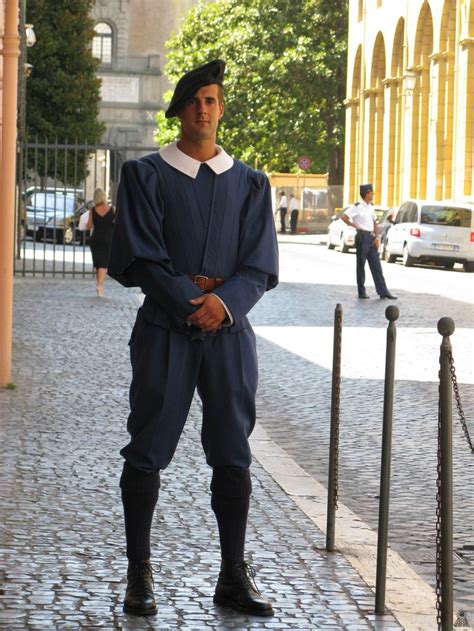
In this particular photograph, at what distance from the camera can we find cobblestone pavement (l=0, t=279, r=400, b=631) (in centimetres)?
541

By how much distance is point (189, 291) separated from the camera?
5.47 meters

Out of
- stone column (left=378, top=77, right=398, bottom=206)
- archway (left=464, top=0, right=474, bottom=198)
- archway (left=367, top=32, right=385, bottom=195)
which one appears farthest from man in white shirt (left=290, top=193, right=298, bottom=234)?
archway (left=464, top=0, right=474, bottom=198)

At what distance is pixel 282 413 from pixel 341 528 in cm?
463

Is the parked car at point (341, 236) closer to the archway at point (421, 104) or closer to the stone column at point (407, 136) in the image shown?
the archway at point (421, 104)

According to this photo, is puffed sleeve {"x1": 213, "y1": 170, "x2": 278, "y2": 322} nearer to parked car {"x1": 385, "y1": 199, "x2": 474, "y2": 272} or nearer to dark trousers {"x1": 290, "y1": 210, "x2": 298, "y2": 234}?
parked car {"x1": 385, "y1": 199, "x2": 474, "y2": 272}

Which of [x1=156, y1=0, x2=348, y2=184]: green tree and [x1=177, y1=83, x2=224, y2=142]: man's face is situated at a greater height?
[x1=156, y1=0, x2=348, y2=184]: green tree

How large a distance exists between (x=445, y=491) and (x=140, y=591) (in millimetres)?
1206

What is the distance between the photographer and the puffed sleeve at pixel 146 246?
18.0ft

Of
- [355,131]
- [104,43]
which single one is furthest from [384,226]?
[104,43]

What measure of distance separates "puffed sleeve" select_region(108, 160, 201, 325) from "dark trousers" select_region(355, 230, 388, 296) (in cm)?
1916

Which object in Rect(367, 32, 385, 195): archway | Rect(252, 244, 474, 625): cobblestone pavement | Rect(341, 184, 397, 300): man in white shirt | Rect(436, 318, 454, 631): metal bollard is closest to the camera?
Rect(436, 318, 454, 631): metal bollard

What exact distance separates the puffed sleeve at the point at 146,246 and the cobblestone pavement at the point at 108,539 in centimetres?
101

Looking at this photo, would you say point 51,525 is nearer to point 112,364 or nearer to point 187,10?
point 112,364

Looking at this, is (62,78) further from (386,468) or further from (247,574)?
(247,574)
